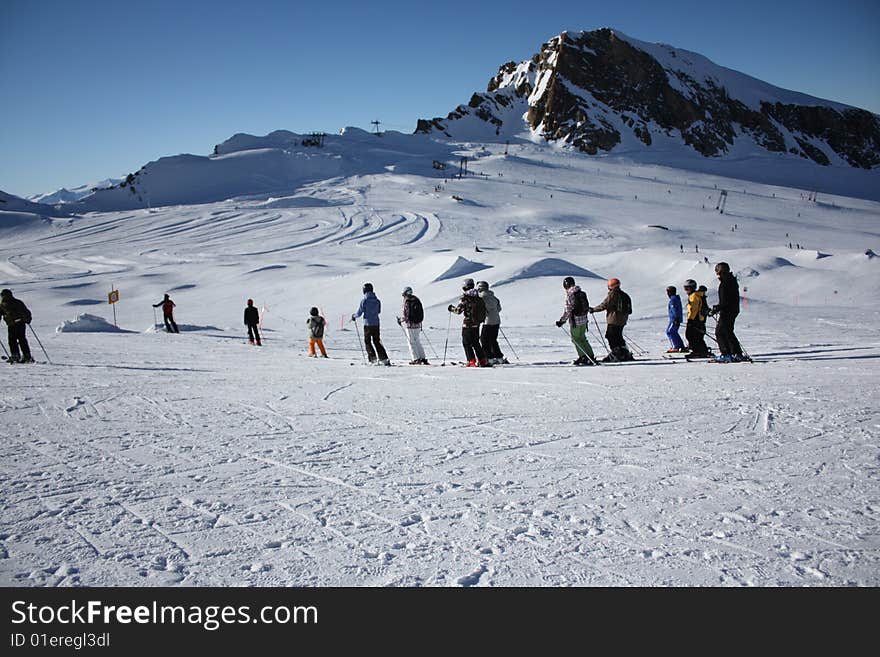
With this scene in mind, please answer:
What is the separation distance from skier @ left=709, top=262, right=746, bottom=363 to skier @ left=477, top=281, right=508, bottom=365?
351 cm

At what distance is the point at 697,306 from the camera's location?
32.6 ft

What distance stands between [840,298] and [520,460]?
20302 mm

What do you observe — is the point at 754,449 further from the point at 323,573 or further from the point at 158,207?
the point at 158,207

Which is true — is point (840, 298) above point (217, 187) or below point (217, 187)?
below

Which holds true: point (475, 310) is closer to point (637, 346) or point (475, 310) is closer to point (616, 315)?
point (616, 315)

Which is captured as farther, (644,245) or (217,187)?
(217,187)

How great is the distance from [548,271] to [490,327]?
525 inches

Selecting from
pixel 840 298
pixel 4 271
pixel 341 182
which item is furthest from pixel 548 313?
pixel 341 182

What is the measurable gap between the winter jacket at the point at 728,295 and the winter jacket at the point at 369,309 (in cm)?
582

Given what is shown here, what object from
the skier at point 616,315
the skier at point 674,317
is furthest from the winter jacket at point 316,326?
the skier at point 674,317

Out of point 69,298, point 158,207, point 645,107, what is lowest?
point 69,298

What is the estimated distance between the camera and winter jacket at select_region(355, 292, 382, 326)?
10.7 meters

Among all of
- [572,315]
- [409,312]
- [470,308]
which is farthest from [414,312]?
[572,315]

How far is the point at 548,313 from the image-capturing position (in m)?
18.5
